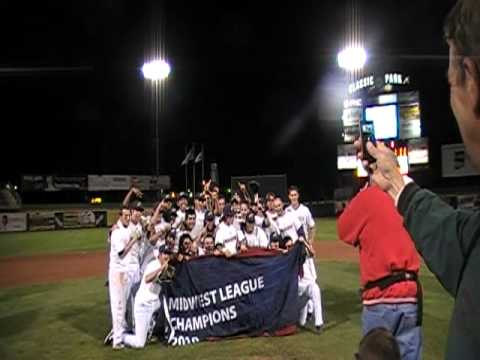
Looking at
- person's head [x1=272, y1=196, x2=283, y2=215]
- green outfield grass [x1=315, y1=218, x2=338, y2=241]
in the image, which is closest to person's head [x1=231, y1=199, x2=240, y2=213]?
person's head [x1=272, y1=196, x2=283, y2=215]

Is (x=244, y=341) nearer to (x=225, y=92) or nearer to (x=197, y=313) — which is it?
(x=197, y=313)

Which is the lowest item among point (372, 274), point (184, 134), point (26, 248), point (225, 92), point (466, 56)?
point (26, 248)

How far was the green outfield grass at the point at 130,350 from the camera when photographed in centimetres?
907

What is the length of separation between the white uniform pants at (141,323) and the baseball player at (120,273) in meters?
0.18

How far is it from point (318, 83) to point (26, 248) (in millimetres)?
42585

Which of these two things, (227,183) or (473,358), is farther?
(227,183)

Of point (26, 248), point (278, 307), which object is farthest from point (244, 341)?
point (26, 248)

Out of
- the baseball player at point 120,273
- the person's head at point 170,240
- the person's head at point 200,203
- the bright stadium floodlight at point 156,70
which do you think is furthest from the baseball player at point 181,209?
the bright stadium floodlight at point 156,70

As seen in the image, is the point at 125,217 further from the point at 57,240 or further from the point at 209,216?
the point at 57,240

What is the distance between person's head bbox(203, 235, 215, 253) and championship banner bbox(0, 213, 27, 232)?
29.1 meters

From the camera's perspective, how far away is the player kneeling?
31.9ft

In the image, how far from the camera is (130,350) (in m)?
9.43

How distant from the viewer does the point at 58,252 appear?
26.2 meters

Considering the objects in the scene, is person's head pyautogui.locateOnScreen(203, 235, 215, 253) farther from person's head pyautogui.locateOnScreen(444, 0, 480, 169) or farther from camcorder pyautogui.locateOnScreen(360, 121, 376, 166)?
person's head pyautogui.locateOnScreen(444, 0, 480, 169)
